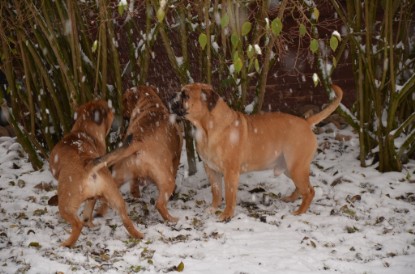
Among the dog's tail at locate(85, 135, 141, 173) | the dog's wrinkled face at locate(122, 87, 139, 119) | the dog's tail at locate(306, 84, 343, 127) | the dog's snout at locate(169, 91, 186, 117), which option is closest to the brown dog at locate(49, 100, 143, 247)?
the dog's tail at locate(85, 135, 141, 173)

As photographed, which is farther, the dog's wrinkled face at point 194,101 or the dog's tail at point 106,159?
the dog's wrinkled face at point 194,101

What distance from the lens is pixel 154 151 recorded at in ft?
17.8

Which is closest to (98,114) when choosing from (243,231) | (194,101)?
(194,101)

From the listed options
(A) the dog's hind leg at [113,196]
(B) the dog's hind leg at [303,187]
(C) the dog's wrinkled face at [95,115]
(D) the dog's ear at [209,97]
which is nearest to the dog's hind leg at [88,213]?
(A) the dog's hind leg at [113,196]

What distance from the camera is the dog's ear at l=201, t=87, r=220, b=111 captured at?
5.47m

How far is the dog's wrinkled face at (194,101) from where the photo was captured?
17.7ft

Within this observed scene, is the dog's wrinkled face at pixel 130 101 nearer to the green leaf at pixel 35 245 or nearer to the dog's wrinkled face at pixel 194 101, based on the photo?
the dog's wrinkled face at pixel 194 101

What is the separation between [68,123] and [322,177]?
327cm

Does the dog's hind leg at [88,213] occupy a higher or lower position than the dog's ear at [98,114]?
lower

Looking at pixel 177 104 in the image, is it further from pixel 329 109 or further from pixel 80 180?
Answer: pixel 329 109

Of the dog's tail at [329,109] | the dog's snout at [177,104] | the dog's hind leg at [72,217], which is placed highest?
the dog's snout at [177,104]

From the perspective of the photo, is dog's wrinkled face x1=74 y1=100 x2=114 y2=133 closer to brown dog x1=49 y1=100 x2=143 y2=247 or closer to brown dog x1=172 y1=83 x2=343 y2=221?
brown dog x1=49 y1=100 x2=143 y2=247

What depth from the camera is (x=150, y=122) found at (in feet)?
18.8

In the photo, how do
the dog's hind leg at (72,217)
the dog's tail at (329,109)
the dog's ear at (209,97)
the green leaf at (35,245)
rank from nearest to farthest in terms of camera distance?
the dog's hind leg at (72,217) < the green leaf at (35,245) < the dog's ear at (209,97) < the dog's tail at (329,109)
